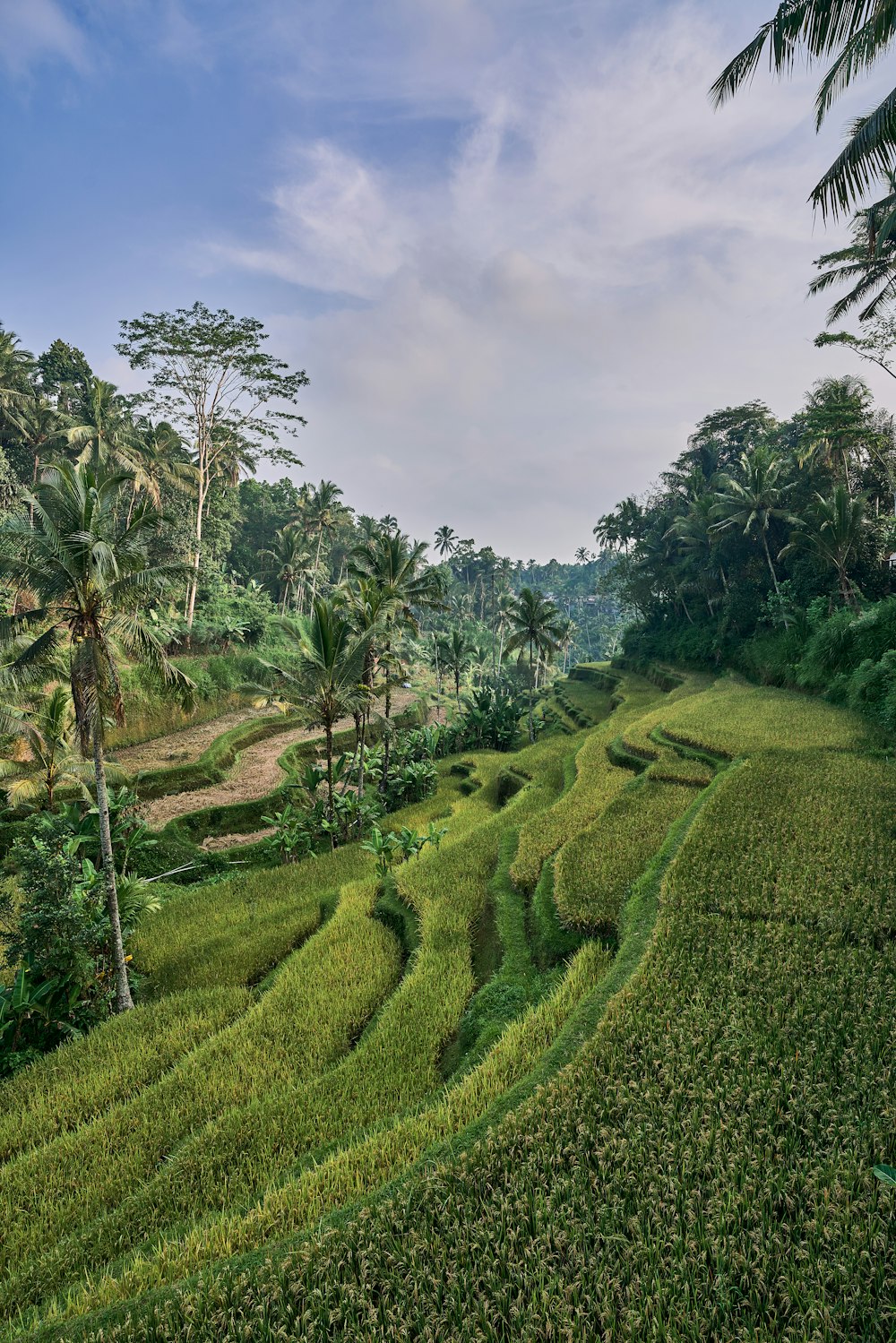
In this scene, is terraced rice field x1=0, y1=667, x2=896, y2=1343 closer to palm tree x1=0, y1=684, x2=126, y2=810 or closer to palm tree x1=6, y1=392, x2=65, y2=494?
palm tree x1=0, y1=684, x2=126, y2=810

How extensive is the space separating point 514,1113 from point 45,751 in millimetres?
13274

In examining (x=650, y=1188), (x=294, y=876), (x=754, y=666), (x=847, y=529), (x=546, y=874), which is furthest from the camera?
(x=754, y=666)

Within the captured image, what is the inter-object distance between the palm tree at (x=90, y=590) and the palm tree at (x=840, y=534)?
21883 millimetres

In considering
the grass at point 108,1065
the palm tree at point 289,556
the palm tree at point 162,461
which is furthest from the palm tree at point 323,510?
the grass at point 108,1065

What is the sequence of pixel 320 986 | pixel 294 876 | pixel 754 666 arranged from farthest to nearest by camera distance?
pixel 754 666 < pixel 294 876 < pixel 320 986

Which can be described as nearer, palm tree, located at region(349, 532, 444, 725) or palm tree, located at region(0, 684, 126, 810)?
palm tree, located at region(0, 684, 126, 810)

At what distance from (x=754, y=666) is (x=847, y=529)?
6.32 meters

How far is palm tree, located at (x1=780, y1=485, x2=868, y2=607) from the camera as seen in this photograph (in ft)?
64.0

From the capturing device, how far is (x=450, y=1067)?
17.9ft

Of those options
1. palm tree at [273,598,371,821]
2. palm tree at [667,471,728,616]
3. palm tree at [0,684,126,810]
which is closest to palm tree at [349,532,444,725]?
palm tree at [273,598,371,821]

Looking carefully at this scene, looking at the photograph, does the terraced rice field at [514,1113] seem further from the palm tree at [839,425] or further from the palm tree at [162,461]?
the palm tree at [162,461]

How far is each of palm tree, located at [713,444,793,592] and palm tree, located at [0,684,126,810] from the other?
25.8 m

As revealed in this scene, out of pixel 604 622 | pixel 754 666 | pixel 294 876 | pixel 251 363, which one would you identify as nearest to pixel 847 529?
pixel 754 666

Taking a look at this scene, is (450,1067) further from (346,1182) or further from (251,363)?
(251,363)
